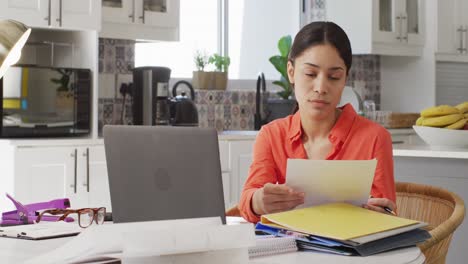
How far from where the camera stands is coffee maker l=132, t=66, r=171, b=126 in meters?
4.37

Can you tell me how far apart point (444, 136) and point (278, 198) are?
2029 millimetres

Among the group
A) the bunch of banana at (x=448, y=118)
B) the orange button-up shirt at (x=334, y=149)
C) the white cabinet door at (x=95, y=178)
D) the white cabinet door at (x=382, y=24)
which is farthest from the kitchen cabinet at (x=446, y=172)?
the white cabinet door at (x=382, y=24)

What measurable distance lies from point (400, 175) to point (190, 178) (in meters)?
2.12

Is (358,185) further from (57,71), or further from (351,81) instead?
(351,81)

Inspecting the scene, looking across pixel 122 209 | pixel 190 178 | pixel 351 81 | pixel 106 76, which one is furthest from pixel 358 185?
pixel 351 81

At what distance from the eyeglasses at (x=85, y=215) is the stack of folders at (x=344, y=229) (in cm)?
41

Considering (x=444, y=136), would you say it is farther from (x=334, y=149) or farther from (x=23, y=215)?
(x=23, y=215)

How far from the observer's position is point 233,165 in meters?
4.43

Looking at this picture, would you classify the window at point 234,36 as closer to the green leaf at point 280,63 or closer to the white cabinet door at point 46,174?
the green leaf at point 280,63

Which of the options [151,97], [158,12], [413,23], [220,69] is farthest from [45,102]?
[413,23]

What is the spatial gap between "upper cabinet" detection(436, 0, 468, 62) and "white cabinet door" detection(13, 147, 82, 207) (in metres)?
3.22

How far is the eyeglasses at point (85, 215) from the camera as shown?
6.34 ft

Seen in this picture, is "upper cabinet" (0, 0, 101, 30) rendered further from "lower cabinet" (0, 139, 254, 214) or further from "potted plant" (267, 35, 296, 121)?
"potted plant" (267, 35, 296, 121)

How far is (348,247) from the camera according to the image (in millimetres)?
1628
